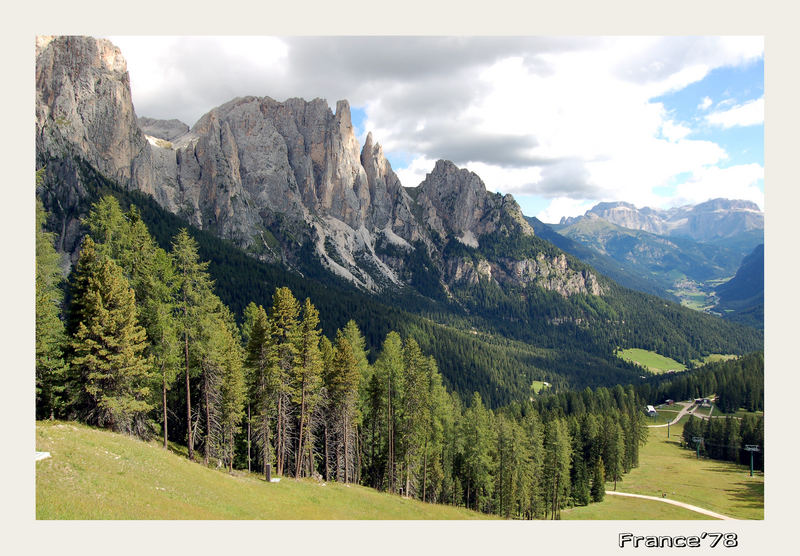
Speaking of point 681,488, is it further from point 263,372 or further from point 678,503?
point 263,372

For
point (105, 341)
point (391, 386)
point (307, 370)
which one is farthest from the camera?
point (391, 386)

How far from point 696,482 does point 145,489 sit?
82913mm

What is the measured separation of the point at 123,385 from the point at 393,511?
22.5 meters

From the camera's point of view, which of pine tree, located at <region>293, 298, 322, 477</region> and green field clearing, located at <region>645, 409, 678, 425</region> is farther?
green field clearing, located at <region>645, 409, 678, 425</region>

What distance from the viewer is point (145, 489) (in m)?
25.3

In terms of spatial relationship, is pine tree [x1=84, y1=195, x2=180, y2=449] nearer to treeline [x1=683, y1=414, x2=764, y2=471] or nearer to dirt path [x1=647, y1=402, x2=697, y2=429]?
treeline [x1=683, y1=414, x2=764, y2=471]

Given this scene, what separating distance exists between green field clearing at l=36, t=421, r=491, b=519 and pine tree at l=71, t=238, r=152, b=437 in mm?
1888

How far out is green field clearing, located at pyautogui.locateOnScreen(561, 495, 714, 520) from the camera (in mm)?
50469

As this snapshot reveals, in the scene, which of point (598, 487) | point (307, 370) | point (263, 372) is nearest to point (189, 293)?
point (263, 372)

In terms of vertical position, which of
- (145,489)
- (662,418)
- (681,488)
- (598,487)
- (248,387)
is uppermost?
(248,387)

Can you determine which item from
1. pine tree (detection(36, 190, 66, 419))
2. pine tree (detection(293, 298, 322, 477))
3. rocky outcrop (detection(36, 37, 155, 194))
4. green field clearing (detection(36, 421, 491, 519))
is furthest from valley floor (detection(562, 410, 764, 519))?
rocky outcrop (detection(36, 37, 155, 194))
